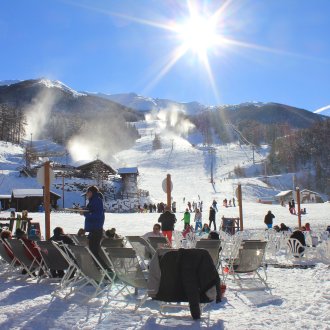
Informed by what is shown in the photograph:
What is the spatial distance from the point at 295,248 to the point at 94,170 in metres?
48.6

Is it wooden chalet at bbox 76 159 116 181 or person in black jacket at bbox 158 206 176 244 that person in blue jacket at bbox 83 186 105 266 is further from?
wooden chalet at bbox 76 159 116 181

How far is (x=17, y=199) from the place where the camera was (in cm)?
4500

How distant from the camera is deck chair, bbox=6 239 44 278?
26.0ft

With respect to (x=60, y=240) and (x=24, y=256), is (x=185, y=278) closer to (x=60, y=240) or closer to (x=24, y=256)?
(x=24, y=256)

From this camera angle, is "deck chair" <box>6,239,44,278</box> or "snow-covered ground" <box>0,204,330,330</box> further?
"deck chair" <box>6,239,44,278</box>

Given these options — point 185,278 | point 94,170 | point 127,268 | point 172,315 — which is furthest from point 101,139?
point 185,278

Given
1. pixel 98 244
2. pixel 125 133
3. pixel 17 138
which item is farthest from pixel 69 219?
pixel 125 133

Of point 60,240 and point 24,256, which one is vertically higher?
point 60,240

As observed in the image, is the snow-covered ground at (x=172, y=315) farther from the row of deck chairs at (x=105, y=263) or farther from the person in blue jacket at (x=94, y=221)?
the person in blue jacket at (x=94, y=221)

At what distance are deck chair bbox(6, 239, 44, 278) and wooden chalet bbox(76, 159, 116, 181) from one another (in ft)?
164

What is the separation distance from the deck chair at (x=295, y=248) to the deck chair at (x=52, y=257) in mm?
6221

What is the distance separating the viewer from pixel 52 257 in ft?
24.7

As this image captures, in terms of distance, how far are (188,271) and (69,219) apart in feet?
78.2

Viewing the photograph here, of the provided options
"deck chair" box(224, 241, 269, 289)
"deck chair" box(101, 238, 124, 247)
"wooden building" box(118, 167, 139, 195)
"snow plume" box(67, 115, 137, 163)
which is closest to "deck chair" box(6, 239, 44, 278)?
"deck chair" box(101, 238, 124, 247)
